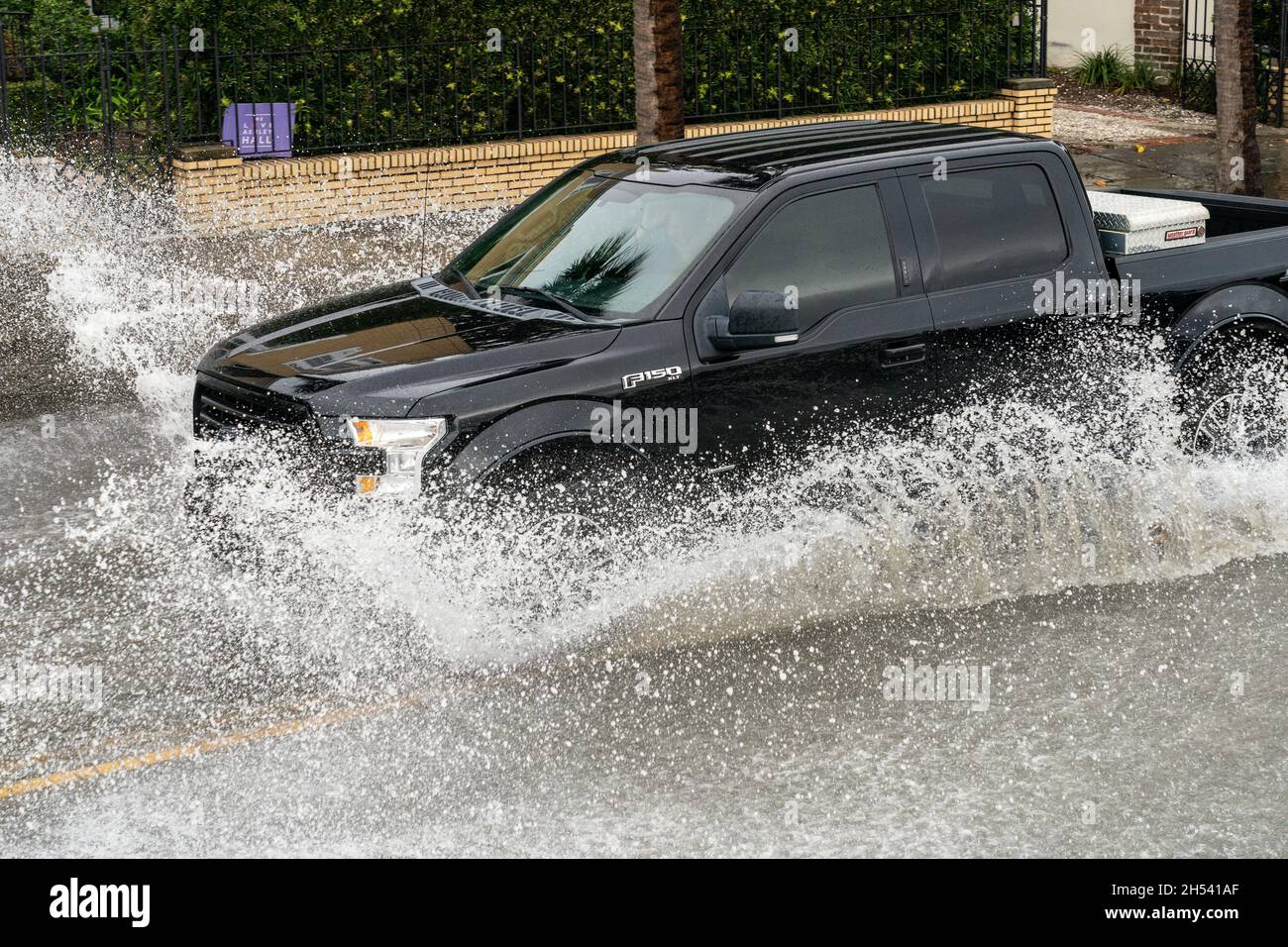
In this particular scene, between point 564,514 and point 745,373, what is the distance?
3.19ft

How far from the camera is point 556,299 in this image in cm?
711

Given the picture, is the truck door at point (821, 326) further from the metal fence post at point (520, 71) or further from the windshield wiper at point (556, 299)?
the metal fence post at point (520, 71)

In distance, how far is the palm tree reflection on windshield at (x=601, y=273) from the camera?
7043mm

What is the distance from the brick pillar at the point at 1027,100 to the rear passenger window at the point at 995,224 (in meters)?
12.5

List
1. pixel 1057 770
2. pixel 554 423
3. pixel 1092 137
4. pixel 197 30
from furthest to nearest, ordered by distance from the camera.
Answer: pixel 1092 137 → pixel 197 30 → pixel 554 423 → pixel 1057 770

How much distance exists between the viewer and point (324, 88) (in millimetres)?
16562

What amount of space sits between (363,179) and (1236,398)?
10.5 meters

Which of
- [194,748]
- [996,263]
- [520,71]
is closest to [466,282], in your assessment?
[996,263]

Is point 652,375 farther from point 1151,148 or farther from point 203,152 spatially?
point 1151,148

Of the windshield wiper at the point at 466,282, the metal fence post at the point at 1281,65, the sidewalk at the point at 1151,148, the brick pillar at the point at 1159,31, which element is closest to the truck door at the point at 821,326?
the windshield wiper at the point at 466,282

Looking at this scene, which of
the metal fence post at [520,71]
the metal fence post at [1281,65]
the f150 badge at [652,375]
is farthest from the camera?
the metal fence post at [1281,65]

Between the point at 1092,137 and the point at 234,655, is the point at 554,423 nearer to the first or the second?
the point at 234,655

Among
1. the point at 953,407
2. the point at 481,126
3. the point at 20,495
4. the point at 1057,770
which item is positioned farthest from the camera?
the point at 481,126

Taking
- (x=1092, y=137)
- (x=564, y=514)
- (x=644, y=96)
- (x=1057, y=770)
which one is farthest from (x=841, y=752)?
(x=1092, y=137)
